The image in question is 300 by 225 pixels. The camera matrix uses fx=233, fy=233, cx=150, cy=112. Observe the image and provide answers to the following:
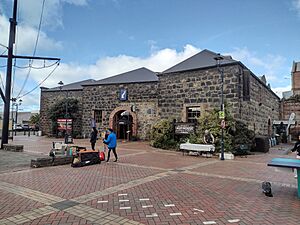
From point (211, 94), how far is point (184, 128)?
2908 millimetres

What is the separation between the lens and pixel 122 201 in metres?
4.80

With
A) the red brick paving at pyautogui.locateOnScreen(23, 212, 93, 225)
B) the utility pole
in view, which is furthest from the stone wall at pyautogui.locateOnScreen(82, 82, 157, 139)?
the red brick paving at pyautogui.locateOnScreen(23, 212, 93, 225)

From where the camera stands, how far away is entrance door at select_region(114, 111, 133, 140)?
2143 cm

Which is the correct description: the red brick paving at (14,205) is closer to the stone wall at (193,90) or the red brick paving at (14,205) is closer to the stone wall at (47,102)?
the stone wall at (193,90)

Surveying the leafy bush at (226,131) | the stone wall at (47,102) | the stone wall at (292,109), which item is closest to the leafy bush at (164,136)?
the leafy bush at (226,131)

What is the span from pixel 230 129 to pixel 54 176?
970cm

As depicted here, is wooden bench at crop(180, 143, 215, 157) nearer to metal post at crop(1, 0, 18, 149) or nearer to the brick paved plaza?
the brick paved plaza

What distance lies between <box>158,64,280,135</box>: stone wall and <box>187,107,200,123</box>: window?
293 mm

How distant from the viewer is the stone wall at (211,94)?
14.3m

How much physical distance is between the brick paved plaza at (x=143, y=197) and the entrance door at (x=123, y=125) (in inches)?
531

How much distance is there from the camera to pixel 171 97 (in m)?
17.5

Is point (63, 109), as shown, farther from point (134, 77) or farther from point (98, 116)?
point (134, 77)

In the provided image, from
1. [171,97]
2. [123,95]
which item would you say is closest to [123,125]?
[123,95]

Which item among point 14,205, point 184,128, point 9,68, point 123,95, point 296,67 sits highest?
point 296,67
